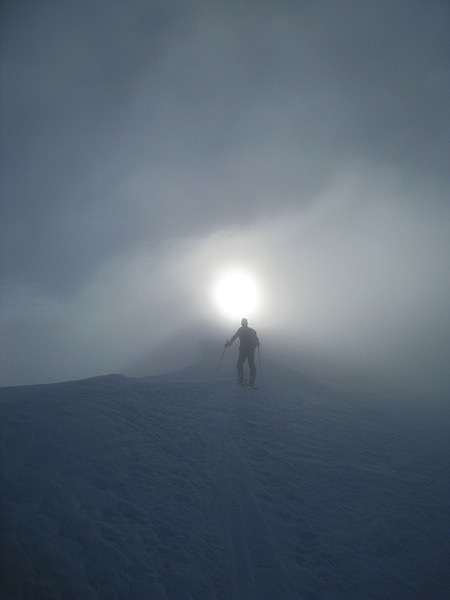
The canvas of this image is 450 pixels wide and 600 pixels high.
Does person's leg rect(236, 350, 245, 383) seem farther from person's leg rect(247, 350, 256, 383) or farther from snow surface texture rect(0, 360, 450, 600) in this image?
snow surface texture rect(0, 360, 450, 600)

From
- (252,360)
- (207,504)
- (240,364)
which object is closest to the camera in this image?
(207,504)

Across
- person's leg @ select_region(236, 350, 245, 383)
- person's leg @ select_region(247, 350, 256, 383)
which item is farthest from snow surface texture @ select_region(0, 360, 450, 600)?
person's leg @ select_region(236, 350, 245, 383)

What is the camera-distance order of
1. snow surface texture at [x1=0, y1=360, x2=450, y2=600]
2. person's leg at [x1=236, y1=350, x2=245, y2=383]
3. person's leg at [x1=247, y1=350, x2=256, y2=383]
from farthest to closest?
1. person's leg at [x1=236, y1=350, x2=245, y2=383]
2. person's leg at [x1=247, y1=350, x2=256, y2=383]
3. snow surface texture at [x1=0, y1=360, x2=450, y2=600]

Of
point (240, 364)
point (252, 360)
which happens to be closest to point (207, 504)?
point (252, 360)

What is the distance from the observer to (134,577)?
555 cm

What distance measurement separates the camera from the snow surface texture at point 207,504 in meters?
5.71

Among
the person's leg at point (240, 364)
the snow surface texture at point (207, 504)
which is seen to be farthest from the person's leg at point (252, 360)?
the snow surface texture at point (207, 504)

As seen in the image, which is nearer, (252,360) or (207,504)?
(207,504)

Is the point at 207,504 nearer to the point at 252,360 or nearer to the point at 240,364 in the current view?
the point at 252,360

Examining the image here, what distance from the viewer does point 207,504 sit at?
302 inches

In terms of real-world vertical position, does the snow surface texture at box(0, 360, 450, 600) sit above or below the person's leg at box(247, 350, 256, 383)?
below

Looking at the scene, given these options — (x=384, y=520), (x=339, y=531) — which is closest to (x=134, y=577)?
(x=339, y=531)

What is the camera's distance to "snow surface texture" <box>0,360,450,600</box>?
5707 mm

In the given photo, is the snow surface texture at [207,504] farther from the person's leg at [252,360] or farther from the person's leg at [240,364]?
the person's leg at [240,364]
